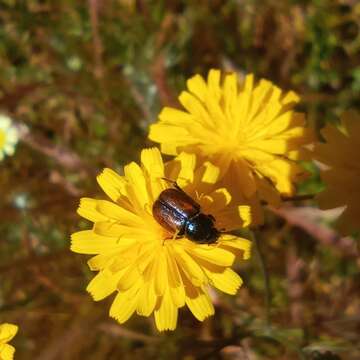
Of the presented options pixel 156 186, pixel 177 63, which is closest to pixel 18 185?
pixel 177 63

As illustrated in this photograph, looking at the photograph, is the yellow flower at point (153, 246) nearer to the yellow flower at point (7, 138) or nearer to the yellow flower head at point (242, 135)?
the yellow flower head at point (242, 135)

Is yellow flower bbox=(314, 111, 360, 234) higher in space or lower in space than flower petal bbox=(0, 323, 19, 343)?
lower

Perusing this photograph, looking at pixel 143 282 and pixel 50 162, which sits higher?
pixel 50 162

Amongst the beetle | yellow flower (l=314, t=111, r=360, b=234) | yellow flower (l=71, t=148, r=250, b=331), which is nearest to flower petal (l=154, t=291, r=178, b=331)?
yellow flower (l=71, t=148, r=250, b=331)

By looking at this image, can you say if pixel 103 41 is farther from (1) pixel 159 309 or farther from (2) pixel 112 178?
(1) pixel 159 309

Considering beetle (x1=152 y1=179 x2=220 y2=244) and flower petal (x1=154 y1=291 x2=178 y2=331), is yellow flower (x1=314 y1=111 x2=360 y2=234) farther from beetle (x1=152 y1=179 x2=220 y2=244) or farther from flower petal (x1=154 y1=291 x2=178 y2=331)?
flower petal (x1=154 y1=291 x2=178 y2=331)

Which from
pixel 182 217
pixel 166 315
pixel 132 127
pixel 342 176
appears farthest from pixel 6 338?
pixel 132 127

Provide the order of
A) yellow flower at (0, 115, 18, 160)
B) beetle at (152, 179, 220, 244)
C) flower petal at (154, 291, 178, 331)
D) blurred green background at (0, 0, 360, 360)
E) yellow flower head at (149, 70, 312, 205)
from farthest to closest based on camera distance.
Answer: yellow flower at (0, 115, 18, 160) → blurred green background at (0, 0, 360, 360) → yellow flower head at (149, 70, 312, 205) → flower petal at (154, 291, 178, 331) → beetle at (152, 179, 220, 244)
